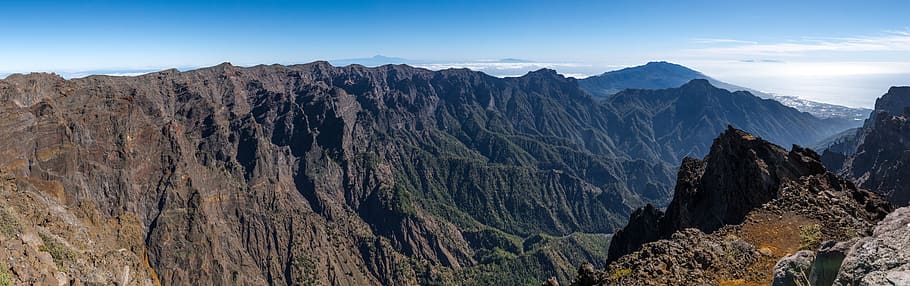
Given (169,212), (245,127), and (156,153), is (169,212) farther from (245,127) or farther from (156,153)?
(245,127)

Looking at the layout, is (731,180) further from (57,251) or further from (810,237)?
(57,251)

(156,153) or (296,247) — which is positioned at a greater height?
(156,153)

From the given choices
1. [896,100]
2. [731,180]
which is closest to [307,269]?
[731,180]

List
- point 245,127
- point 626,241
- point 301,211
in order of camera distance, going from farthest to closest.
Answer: point 245,127
point 301,211
point 626,241

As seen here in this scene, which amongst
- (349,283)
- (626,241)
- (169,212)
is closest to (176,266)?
(169,212)

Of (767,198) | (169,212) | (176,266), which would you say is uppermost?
(767,198)

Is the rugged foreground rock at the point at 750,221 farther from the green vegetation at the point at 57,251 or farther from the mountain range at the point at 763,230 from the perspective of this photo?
the green vegetation at the point at 57,251

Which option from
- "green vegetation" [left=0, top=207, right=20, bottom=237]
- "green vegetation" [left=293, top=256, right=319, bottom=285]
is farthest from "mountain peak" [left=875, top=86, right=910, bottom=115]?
"green vegetation" [left=0, top=207, right=20, bottom=237]

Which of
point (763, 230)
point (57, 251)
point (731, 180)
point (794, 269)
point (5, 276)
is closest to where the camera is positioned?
point (794, 269)
